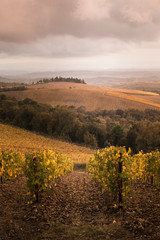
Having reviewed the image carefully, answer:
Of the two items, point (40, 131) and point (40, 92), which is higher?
point (40, 92)

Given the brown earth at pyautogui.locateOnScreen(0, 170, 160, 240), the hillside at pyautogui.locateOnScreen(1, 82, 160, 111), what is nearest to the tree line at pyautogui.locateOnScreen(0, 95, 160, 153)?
the hillside at pyautogui.locateOnScreen(1, 82, 160, 111)

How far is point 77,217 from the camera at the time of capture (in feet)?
27.1

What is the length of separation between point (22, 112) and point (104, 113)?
34.9m

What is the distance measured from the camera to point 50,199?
10664 millimetres

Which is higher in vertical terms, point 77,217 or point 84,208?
A: point 77,217

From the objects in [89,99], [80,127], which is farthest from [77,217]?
[89,99]

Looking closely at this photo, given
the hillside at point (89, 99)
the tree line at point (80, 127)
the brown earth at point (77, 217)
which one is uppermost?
the hillside at point (89, 99)

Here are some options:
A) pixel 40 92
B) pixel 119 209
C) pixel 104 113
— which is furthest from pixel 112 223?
pixel 40 92

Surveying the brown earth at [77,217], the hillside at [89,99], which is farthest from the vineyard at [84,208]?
the hillside at [89,99]

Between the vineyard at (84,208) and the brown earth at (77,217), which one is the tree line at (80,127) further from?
the vineyard at (84,208)

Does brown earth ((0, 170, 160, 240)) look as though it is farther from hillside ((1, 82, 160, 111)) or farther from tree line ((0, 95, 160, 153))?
hillside ((1, 82, 160, 111))

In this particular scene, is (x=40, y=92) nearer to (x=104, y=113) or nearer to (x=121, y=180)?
(x=104, y=113)

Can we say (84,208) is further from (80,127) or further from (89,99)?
(89,99)

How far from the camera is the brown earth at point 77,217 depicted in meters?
6.64
